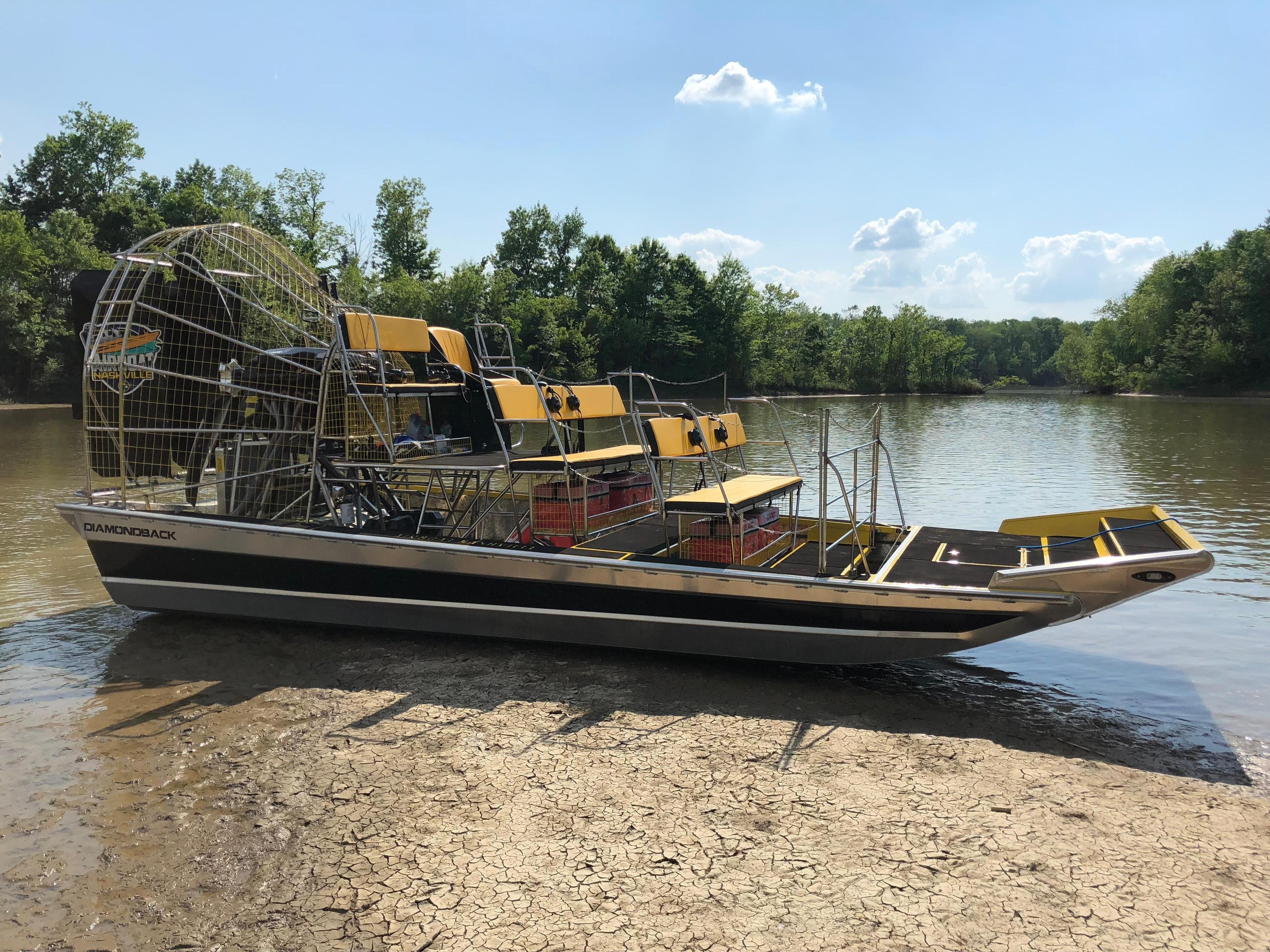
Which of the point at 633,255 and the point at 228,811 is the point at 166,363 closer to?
the point at 228,811

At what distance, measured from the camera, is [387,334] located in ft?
29.6

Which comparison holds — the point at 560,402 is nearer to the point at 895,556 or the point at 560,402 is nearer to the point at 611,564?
the point at 611,564

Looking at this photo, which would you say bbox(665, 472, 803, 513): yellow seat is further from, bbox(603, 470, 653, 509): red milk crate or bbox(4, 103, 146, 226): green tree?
bbox(4, 103, 146, 226): green tree

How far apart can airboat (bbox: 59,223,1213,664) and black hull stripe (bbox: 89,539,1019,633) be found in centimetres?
2

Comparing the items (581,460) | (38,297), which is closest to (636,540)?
(581,460)

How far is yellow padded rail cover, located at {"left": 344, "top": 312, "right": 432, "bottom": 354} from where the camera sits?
28.4 ft

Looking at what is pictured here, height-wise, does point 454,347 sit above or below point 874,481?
above

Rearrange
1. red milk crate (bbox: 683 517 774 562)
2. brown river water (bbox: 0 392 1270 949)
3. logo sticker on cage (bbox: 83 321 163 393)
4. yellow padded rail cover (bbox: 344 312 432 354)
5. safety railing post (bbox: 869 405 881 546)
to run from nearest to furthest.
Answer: brown river water (bbox: 0 392 1270 949) → red milk crate (bbox: 683 517 774 562) → safety railing post (bbox: 869 405 881 546) → logo sticker on cage (bbox: 83 321 163 393) → yellow padded rail cover (bbox: 344 312 432 354)

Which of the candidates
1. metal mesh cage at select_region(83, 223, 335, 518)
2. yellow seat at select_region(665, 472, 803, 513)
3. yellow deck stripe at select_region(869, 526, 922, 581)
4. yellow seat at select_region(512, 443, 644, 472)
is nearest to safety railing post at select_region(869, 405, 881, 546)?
yellow deck stripe at select_region(869, 526, 922, 581)

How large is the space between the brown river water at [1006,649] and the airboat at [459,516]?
61 cm

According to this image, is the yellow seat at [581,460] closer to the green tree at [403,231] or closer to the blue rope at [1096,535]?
the blue rope at [1096,535]

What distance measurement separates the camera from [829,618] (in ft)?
21.0

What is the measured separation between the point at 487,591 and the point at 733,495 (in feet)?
7.80

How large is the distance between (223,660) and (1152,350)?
90.4 m
